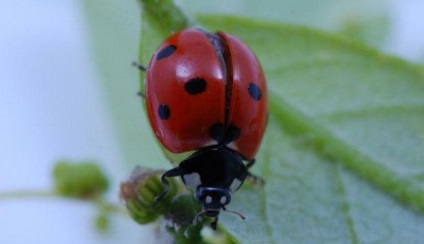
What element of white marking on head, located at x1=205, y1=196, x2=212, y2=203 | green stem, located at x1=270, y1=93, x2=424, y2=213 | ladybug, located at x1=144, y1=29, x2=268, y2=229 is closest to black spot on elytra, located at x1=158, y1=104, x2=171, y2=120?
ladybug, located at x1=144, y1=29, x2=268, y2=229

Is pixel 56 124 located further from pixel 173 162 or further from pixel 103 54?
pixel 173 162

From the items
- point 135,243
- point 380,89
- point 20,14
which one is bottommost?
point 135,243

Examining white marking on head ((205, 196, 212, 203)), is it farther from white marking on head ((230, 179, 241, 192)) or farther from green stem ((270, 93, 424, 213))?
green stem ((270, 93, 424, 213))

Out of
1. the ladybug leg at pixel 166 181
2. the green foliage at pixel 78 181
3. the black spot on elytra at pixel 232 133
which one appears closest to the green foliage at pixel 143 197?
the ladybug leg at pixel 166 181

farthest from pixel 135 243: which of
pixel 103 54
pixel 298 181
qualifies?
pixel 298 181

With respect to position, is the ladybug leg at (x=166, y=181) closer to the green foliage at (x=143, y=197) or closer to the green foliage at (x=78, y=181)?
the green foliage at (x=143, y=197)

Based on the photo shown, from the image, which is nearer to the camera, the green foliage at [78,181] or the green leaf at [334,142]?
the green leaf at [334,142]
